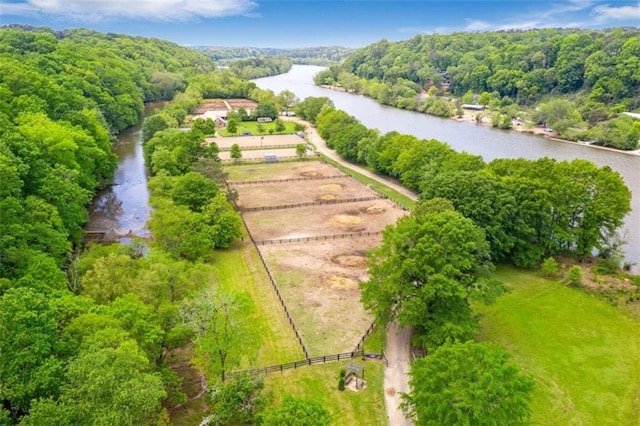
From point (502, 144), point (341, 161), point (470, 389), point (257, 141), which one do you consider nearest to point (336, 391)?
point (470, 389)

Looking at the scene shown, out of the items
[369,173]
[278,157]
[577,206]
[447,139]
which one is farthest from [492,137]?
[577,206]

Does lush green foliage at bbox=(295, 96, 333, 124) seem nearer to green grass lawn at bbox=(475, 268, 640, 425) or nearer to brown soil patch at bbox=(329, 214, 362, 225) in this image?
brown soil patch at bbox=(329, 214, 362, 225)

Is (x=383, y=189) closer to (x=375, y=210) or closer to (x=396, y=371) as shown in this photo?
(x=375, y=210)

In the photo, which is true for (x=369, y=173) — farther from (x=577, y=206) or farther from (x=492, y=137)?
(x=492, y=137)

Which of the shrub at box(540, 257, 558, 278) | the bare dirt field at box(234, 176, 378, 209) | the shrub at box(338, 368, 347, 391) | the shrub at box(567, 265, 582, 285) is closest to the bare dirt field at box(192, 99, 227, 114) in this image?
the bare dirt field at box(234, 176, 378, 209)

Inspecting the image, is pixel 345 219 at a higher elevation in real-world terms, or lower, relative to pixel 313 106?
lower

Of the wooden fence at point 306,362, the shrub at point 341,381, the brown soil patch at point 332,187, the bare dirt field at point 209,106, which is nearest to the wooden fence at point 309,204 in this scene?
the brown soil patch at point 332,187

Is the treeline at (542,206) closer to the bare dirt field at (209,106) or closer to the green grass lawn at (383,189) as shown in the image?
the green grass lawn at (383,189)
